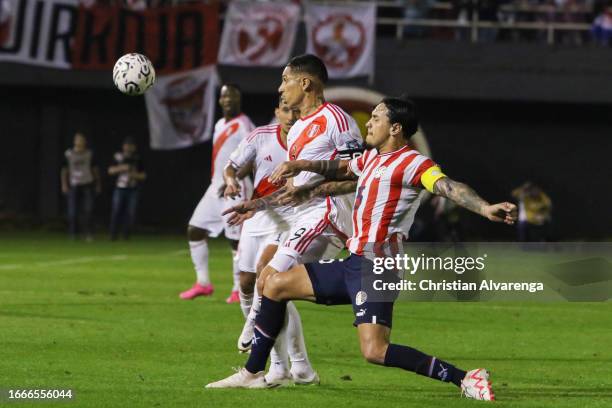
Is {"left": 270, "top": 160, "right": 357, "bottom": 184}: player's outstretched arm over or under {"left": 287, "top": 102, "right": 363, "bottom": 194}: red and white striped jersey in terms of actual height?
under

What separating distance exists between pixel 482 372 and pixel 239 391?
5.42ft

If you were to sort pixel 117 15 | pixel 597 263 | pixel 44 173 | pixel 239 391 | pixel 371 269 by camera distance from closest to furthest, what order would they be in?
1. pixel 371 269
2. pixel 239 391
3. pixel 597 263
4. pixel 117 15
5. pixel 44 173

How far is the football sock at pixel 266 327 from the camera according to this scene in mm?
8875

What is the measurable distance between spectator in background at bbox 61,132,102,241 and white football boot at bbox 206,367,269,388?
61.1ft

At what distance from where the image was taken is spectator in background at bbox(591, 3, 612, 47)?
2986 cm

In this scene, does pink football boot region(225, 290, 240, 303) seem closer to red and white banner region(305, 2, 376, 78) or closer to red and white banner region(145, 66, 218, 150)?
red and white banner region(145, 66, 218, 150)

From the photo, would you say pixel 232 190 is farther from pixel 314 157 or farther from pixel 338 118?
pixel 338 118

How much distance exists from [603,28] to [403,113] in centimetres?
2236

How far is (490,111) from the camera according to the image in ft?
104

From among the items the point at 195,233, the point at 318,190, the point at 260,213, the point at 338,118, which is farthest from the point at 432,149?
the point at 318,190

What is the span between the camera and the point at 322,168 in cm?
919

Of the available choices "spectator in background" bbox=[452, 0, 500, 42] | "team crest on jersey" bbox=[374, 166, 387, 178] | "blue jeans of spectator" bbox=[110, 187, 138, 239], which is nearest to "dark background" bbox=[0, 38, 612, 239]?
"spectator in background" bbox=[452, 0, 500, 42]

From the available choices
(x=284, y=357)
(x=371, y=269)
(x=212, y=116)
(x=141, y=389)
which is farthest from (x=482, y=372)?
(x=212, y=116)

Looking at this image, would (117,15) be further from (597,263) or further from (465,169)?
A: (597,263)
